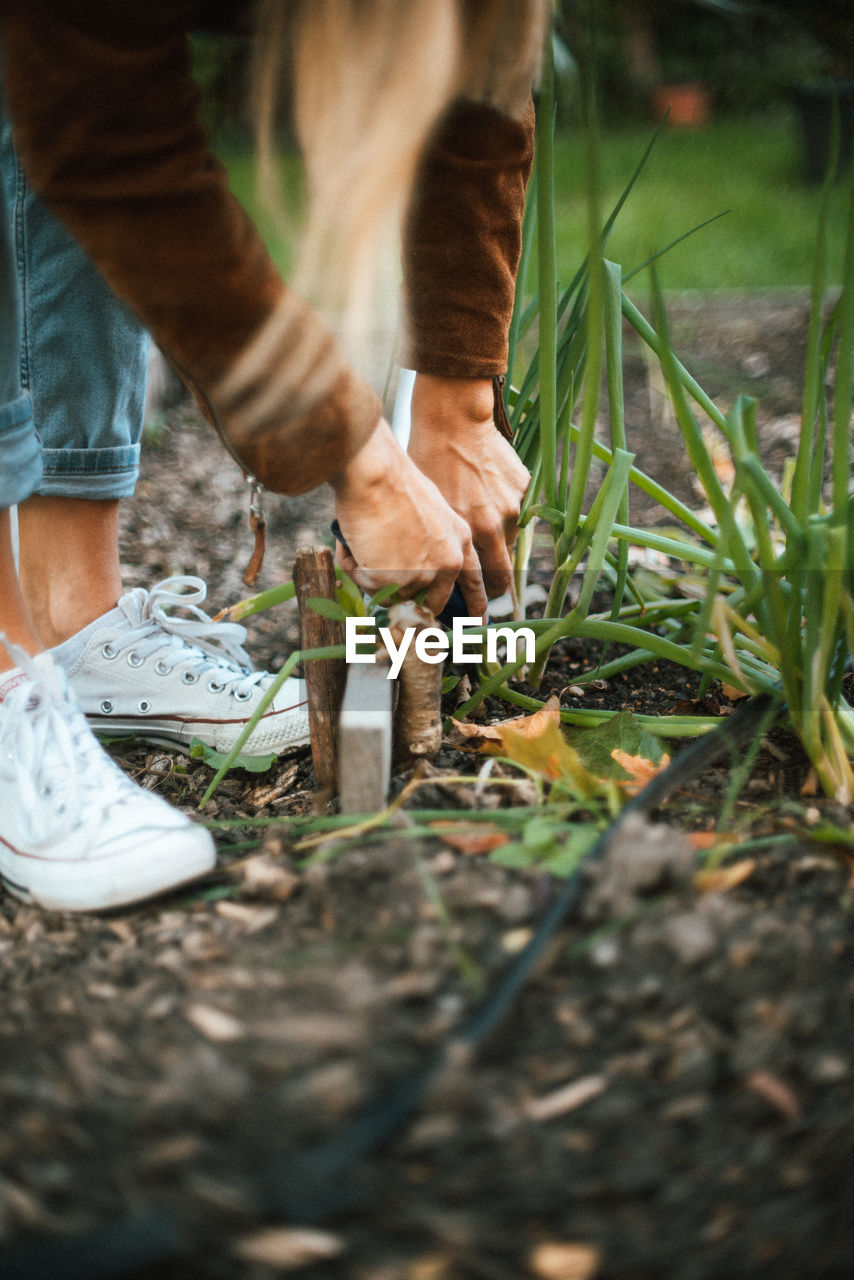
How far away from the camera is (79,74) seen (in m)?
0.65

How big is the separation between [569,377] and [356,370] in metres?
0.28

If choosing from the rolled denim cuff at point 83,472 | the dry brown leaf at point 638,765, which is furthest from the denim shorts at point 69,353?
the dry brown leaf at point 638,765

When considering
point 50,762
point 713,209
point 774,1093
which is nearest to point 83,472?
point 50,762

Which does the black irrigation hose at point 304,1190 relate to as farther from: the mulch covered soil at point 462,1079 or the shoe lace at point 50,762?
the shoe lace at point 50,762

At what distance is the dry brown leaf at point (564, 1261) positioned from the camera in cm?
52

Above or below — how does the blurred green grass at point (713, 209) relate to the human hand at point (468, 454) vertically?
above

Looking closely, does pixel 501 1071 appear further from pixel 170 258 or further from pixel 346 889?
pixel 170 258

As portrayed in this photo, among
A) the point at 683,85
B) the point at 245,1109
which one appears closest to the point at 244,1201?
the point at 245,1109

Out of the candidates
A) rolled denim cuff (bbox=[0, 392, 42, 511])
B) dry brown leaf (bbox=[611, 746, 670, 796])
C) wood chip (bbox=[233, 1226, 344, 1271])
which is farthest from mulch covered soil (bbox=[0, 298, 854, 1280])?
rolled denim cuff (bbox=[0, 392, 42, 511])

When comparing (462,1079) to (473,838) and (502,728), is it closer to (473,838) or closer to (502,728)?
(473,838)

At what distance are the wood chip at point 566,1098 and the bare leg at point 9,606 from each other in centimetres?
61

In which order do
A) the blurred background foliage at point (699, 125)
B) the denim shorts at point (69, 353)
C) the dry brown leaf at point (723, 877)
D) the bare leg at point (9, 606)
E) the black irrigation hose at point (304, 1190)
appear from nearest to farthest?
1. the black irrigation hose at point (304, 1190)
2. the dry brown leaf at point (723, 877)
3. the bare leg at point (9, 606)
4. the denim shorts at point (69, 353)
5. the blurred background foliage at point (699, 125)

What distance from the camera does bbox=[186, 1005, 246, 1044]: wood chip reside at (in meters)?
0.57

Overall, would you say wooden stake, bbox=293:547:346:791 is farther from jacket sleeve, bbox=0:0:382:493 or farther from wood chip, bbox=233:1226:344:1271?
wood chip, bbox=233:1226:344:1271
